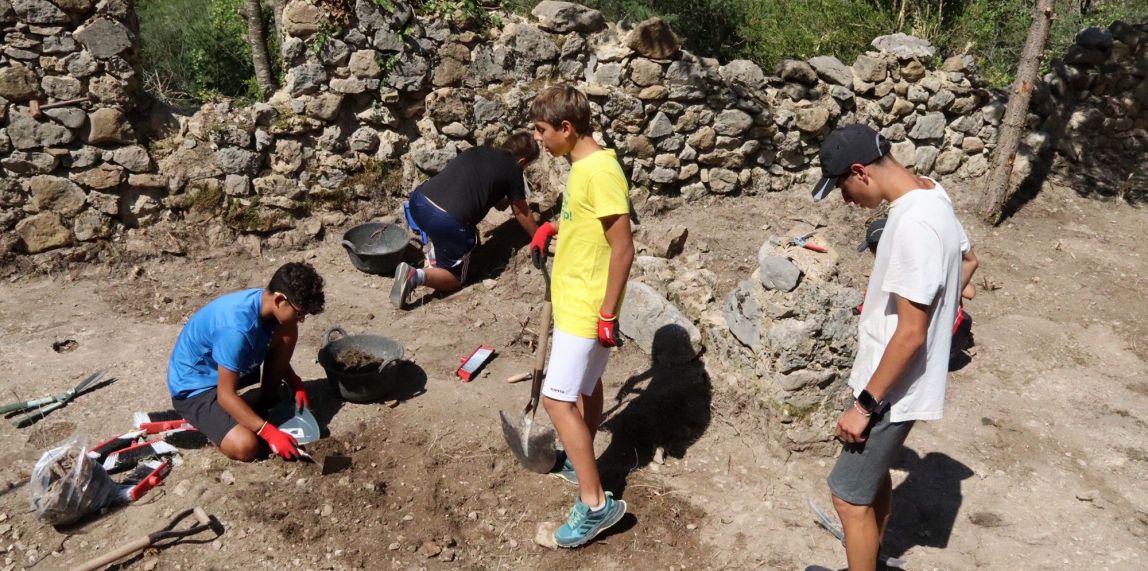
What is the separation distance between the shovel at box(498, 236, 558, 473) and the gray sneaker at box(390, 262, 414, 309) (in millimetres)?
1766

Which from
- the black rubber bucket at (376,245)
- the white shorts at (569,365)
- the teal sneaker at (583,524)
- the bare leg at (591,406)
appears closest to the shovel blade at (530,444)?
the bare leg at (591,406)

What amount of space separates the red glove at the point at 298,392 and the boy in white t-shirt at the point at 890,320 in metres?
2.73

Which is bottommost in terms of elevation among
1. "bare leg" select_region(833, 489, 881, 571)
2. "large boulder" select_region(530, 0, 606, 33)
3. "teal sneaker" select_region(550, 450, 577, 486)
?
"teal sneaker" select_region(550, 450, 577, 486)

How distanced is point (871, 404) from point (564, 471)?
174 centimetres

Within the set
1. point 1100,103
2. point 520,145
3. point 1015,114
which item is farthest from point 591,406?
point 1100,103

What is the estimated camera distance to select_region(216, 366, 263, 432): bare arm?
3744 mm

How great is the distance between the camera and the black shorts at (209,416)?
12.6ft

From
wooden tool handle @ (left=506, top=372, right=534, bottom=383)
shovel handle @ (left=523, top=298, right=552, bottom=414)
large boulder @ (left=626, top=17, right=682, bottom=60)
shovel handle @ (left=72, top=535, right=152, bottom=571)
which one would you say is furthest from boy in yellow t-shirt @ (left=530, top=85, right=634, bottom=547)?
large boulder @ (left=626, top=17, right=682, bottom=60)

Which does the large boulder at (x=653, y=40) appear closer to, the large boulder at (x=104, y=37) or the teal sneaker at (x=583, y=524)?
the large boulder at (x=104, y=37)

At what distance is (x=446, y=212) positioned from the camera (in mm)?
5484

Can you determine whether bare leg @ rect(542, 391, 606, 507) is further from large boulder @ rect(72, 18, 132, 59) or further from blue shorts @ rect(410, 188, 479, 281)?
large boulder @ rect(72, 18, 132, 59)

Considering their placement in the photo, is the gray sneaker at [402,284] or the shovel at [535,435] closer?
the shovel at [535,435]

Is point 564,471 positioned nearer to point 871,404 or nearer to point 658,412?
point 658,412

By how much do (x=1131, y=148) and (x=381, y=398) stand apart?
7574 mm
